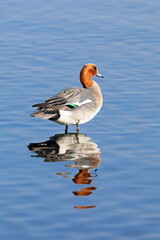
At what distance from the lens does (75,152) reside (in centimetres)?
1234

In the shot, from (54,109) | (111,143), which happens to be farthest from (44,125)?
(111,143)

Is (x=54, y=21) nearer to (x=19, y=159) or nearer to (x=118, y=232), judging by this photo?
(x=19, y=159)

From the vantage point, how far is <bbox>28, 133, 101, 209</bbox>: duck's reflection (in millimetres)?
11184

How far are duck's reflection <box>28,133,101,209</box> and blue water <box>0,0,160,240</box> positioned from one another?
2 cm

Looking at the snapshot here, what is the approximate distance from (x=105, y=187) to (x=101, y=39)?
8739 mm

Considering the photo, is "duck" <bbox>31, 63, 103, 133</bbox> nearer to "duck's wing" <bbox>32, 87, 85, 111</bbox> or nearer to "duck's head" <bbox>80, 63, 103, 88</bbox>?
"duck's wing" <bbox>32, 87, 85, 111</bbox>

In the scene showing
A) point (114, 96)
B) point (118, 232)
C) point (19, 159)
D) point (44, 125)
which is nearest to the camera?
point (118, 232)

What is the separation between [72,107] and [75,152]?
1551mm

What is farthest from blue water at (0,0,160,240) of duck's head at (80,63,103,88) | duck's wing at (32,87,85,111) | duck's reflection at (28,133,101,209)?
duck's head at (80,63,103,88)

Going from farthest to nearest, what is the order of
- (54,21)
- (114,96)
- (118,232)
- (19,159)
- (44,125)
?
(54,21) < (114,96) < (44,125) < (19,159) < (118,232)

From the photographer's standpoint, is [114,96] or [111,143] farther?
[114,96]

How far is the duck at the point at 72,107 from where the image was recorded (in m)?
13.4

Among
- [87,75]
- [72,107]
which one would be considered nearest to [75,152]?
[72,107]

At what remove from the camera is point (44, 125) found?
13.8m
